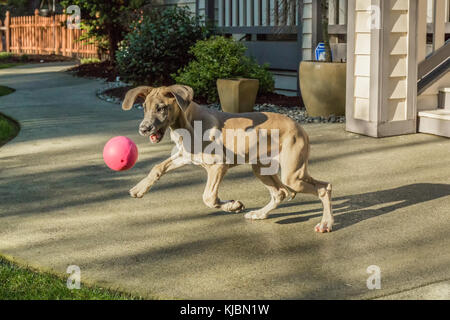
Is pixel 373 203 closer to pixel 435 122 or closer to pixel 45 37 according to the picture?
pixel 435 122

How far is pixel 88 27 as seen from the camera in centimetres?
1831

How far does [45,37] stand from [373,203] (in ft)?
74.8

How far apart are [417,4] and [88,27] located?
39.0 ft

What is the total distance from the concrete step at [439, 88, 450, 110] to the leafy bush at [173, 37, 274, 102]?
3540 millimetres

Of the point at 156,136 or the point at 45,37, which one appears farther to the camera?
the point at 45,37

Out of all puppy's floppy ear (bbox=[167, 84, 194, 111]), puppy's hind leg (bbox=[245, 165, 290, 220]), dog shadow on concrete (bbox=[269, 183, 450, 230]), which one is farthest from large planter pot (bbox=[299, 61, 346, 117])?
puppy's floppy ear (bbox=[167, 84, 194, 111])

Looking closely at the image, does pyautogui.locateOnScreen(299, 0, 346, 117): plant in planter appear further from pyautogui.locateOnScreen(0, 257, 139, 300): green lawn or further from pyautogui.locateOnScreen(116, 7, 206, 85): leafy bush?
pyautogui.locateOnScreen(0, 257, 139, 300): green lawn

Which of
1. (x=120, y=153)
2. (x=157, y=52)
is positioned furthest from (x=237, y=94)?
(x=120, y=153)

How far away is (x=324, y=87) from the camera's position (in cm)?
971

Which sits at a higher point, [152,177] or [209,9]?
[209,9]

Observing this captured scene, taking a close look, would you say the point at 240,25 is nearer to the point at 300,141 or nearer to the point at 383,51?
the point at 383,51

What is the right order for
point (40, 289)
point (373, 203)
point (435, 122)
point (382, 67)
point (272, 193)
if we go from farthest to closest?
point (435, 122) → point (382, 67) → point (373, 203) → point (272, 193) → point (40, 289)

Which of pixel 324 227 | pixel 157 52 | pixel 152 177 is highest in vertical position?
pixel 157 52

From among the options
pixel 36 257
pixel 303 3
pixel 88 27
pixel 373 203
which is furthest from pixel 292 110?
pixel 88 27
